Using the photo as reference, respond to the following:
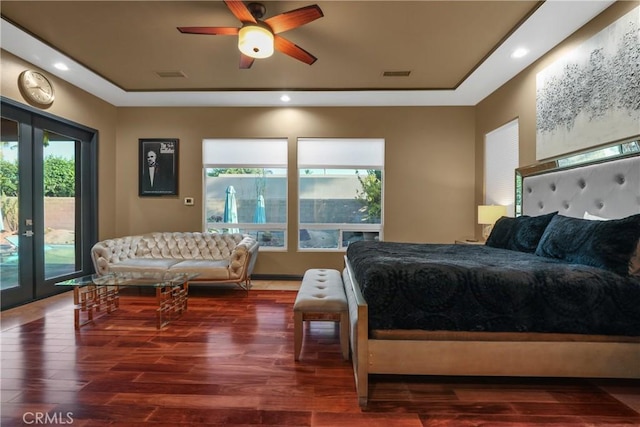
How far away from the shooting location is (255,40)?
271 cm

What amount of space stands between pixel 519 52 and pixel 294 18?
2563 millimetres

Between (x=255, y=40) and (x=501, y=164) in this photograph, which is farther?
(x=501, y=164)

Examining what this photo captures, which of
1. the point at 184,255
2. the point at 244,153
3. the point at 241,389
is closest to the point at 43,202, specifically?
the point at 184,255

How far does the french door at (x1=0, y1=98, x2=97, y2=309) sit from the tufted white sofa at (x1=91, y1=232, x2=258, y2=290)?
66 centimetres

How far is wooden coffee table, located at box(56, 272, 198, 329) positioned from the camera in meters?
3.04

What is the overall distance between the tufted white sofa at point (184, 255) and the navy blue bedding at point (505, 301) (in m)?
2.78

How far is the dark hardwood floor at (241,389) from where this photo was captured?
66.4 inches

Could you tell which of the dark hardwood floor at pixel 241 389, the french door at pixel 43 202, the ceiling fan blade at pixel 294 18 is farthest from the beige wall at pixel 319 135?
the dark hardwood floor at pixel 241 389

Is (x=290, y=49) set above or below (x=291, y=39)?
below

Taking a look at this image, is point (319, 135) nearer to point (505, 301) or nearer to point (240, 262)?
point (240, 262)

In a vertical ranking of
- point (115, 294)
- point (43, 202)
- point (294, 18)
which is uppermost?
point (294, 18)

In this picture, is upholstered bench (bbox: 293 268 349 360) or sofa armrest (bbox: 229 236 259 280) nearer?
upholstered bench (bbox: 293 268 349 360)

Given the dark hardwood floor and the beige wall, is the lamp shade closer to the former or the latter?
the beige wall

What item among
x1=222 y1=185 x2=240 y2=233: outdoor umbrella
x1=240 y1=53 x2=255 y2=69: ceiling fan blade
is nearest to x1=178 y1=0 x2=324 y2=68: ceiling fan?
x1=240 y1=53 x2=255 y2=69: ceiling fan blade
